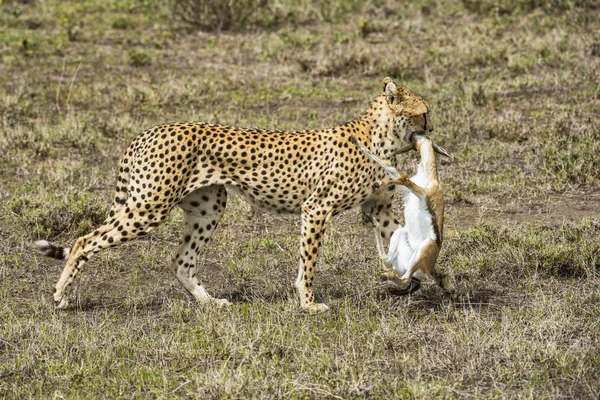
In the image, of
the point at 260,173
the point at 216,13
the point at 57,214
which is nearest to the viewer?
the point at 260,173

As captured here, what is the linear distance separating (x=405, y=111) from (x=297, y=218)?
2207 mm

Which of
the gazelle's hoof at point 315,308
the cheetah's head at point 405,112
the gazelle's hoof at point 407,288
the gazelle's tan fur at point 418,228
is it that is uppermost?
the cheetah's head at point 405,112

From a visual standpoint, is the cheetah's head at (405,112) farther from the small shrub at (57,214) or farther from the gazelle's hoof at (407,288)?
the small shrub at (57,214)

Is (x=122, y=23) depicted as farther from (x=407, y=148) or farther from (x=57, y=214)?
(x=407, y=148)

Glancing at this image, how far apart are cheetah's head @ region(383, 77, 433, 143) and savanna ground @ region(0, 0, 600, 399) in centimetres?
103

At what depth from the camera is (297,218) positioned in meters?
8.31

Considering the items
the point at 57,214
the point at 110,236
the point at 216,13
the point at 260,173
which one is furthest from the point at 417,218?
the point at 216,13

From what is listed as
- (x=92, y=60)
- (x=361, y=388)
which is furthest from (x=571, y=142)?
(x=92, y=60)

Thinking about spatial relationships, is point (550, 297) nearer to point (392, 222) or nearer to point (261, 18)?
point (392, 222)

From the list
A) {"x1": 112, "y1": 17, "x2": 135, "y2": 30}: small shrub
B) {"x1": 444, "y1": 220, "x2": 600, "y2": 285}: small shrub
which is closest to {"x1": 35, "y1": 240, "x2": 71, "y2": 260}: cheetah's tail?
{"x1": 444, "y1": 220, "x2": 600, "y2": 285}: small shrub

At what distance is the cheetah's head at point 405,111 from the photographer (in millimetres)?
6312

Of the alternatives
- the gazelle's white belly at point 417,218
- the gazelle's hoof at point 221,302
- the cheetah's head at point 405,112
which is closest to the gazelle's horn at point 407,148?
the cheetah's head at point 405,112

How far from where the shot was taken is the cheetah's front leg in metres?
6.29

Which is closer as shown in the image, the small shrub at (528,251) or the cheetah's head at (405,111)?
the cheetah's head at (405,111)
